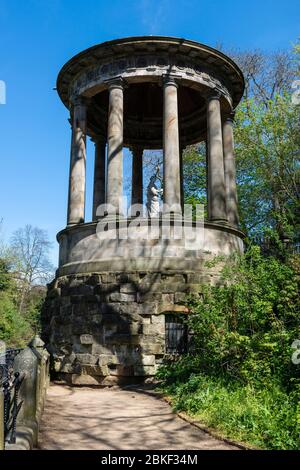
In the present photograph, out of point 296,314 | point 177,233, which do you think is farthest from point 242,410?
point 177,233

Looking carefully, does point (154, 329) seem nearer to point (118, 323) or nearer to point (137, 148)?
point (118, 323)

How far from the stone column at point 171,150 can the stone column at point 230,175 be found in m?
3.01

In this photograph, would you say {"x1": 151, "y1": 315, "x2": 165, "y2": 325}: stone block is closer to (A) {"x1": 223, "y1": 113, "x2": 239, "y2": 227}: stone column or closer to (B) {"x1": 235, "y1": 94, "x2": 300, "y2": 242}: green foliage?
(A) {"x1": 223, "y1": 113, "x2": 239, "y2": 227}: stone column

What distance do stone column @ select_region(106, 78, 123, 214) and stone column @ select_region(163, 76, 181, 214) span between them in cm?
136

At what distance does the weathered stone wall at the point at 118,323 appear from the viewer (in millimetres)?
11477

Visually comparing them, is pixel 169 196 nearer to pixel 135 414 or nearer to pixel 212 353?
pixel 212 353

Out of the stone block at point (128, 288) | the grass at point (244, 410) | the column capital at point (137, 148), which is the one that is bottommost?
the grass at point (244, 410)

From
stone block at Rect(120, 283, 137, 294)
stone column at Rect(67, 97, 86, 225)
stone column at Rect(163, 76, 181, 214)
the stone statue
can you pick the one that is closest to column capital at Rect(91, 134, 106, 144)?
stone column at Rect(67, 97, 86, 225)

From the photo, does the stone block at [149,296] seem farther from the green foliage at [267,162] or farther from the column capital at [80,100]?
the green foliage at [267,162]

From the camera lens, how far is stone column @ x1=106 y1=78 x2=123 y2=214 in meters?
13.2

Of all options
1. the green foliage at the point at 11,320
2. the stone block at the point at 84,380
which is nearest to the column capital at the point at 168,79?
the stone block at the point at 84,380

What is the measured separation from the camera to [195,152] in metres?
26.5

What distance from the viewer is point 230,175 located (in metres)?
15.9

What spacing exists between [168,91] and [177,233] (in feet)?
14.9
